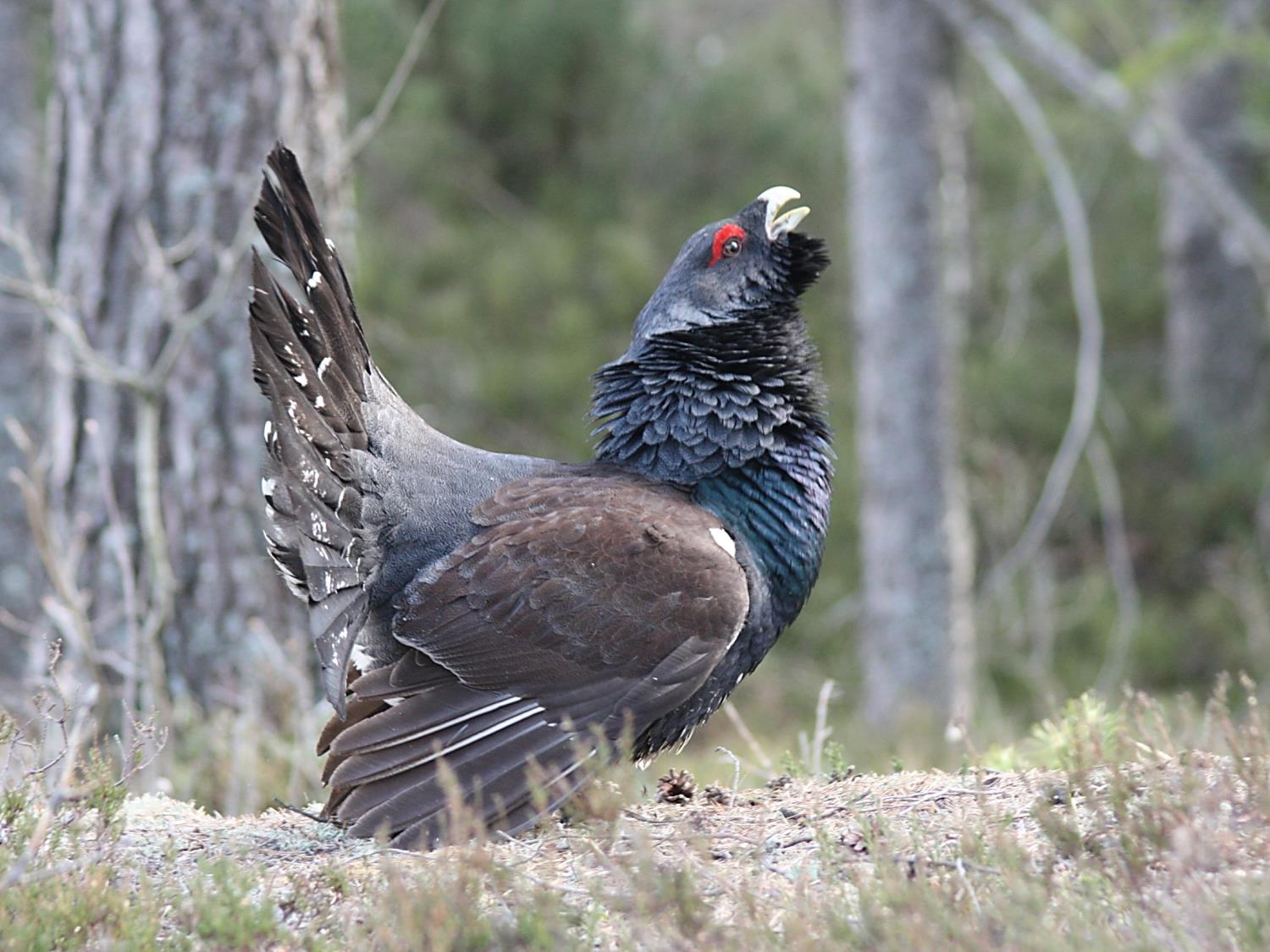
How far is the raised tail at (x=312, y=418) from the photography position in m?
3.58

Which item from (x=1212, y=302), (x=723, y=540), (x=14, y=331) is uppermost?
(x=14, y=331)

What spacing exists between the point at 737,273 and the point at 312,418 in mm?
1459

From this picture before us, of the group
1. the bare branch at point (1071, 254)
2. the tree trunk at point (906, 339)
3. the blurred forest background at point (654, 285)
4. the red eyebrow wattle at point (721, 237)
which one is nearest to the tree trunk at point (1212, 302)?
the blurred forest background at point (654, 285)

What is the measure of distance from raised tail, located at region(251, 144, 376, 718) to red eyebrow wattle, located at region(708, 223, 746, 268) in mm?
→ 1203

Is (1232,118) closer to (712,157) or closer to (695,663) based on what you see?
(712,157)

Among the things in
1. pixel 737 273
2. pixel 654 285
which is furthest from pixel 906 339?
pixel 737 273

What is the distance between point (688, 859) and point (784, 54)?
13.7 m

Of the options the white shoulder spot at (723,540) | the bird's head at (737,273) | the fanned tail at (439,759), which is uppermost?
the bird's head at (737,273)

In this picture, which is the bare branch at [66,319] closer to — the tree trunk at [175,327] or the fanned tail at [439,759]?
the tree trunk at [175,327]

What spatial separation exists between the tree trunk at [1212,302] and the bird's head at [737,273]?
9.18 metres

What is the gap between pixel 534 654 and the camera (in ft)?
11.5

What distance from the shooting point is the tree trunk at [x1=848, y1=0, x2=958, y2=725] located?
27.0ft

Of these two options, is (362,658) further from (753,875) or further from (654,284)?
(654,284)

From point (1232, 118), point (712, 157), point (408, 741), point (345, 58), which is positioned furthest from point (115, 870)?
point (1232, 118)
